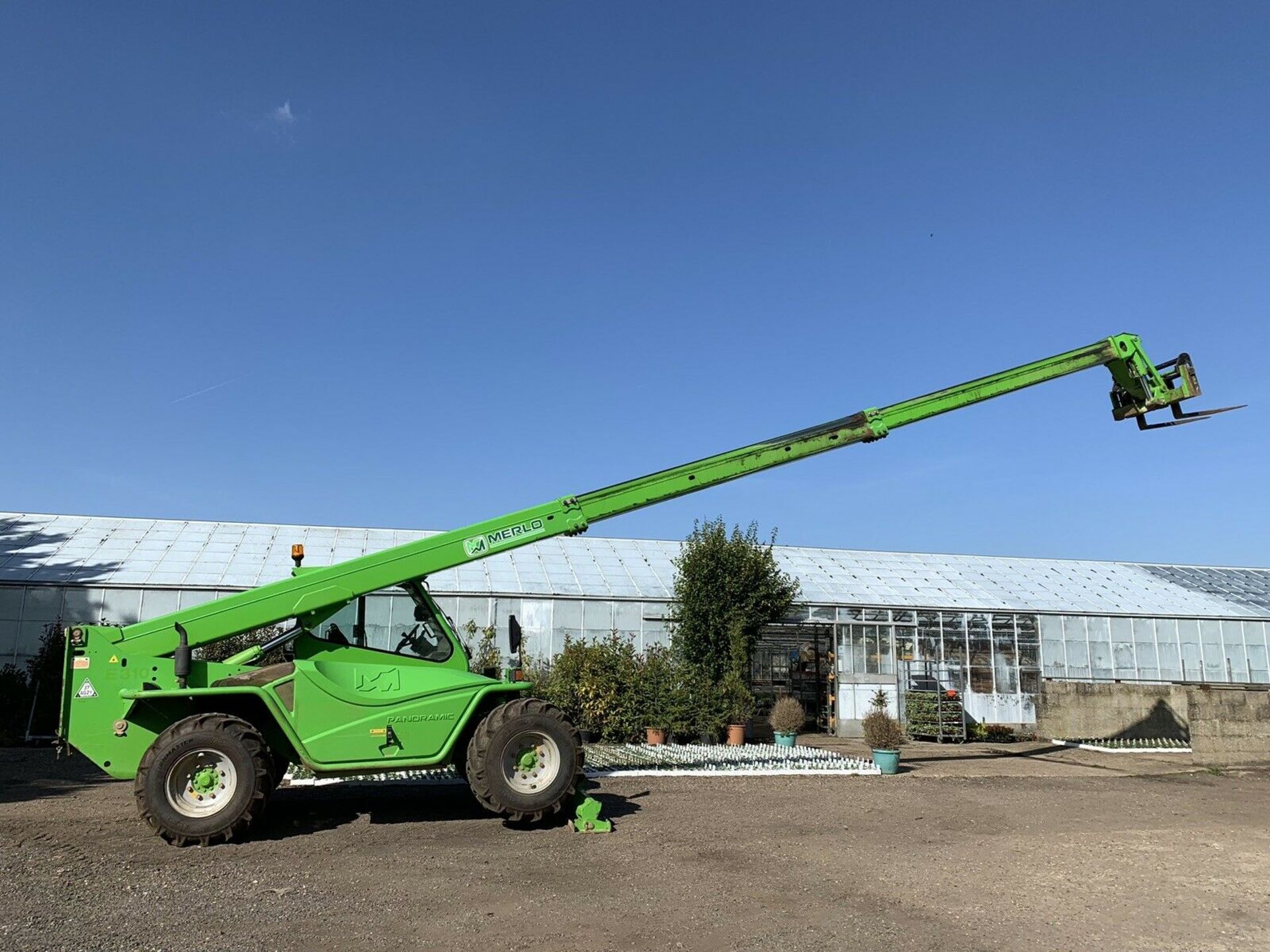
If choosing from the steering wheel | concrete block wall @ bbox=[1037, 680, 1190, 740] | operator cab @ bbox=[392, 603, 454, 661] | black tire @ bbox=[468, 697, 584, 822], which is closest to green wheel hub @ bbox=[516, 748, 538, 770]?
black tire @ bbox=[468, 697, 584, 822]

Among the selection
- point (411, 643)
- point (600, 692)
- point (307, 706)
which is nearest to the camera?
point (307, 706)

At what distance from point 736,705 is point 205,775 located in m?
13.1

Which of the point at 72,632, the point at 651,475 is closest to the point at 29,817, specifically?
the point at 72,632

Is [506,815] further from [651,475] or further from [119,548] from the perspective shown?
[119,548]

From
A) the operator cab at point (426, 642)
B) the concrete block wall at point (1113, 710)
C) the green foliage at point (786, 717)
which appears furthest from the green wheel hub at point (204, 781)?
the concrete block wall at point (1113, 710)

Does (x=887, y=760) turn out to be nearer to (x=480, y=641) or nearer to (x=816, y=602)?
(x=816, y=602)

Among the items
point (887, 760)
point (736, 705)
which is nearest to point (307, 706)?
point (887, 760)

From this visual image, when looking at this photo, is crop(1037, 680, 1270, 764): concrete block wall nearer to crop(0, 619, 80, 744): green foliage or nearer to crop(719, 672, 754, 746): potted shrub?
crop(719, 672, 754, 746): potted shrub

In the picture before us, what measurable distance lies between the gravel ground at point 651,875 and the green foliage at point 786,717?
706cm

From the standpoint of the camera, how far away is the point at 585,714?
19.4 m

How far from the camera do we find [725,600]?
869 inches

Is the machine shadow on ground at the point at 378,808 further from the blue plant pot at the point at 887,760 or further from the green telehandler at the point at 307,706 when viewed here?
the blue plant pot at the point at 887,760

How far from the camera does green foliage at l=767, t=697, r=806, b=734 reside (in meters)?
20.5

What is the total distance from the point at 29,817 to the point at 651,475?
26.6 feet
